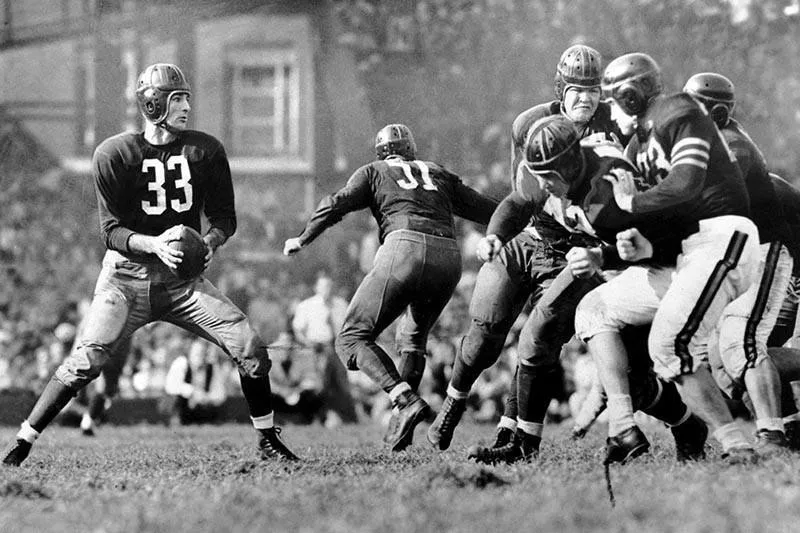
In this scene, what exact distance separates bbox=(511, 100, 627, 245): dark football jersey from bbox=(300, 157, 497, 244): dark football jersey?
0.64 meters

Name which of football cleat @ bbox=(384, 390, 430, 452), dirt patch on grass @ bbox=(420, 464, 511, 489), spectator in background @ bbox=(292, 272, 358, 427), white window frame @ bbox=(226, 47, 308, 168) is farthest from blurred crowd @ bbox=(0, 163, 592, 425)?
dirt patch on grass @ bbox=(420, 464, 511, 489)


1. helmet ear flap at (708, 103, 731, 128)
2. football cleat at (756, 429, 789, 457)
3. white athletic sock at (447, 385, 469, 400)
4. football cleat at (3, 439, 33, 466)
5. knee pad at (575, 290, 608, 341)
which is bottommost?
football cleat at (3, 439, 33, 466)

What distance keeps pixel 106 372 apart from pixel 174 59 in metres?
10.9

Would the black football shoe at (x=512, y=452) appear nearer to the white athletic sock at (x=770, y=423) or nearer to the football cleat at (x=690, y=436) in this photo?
the football cleat at (x=690, y=436)

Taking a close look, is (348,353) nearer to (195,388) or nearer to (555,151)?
(555,151)

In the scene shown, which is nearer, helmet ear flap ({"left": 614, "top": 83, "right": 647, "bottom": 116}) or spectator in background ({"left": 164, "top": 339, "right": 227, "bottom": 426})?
helmet ear flap ({"left": 614, "top": 83, "right": 647, "bottom": 116})

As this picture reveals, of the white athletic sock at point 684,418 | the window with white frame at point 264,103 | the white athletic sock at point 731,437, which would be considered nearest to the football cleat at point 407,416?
the white athletic sock at point 684,418

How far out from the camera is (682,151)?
21.4 ft

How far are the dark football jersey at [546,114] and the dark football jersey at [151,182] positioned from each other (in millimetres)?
1875

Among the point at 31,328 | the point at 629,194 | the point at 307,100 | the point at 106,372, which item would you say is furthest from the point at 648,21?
the point at 629,194

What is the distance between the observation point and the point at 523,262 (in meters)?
8.42

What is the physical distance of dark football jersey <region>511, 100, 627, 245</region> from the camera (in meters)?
8.05

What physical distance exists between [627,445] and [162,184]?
3.35 meters

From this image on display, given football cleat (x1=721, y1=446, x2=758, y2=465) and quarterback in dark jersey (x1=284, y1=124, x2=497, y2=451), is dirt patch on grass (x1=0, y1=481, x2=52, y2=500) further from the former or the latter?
football cleat (x1=721, y1=446, x2=758, y2=465)
